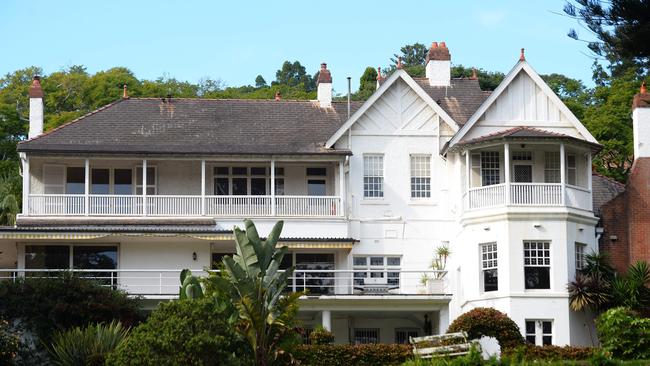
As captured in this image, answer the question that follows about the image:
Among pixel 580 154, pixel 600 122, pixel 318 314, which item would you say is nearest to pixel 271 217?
pixel 318 314

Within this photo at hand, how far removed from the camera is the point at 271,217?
153 ft

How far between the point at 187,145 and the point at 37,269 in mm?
6433

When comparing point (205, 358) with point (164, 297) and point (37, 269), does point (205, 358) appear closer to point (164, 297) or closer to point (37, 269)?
point (164, 297)

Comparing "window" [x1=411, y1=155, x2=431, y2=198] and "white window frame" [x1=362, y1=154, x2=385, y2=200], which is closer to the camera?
"white window frame" [x1=362, y1=154, x2=385, y2=200]

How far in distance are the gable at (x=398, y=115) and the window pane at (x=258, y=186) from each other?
3592mm

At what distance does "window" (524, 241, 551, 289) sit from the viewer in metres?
44.3

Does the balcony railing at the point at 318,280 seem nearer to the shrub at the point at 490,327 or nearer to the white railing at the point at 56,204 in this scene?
the white railing at the point at 56,204

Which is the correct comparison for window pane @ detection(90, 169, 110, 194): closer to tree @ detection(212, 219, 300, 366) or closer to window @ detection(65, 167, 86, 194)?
window @ detection(65, 167, 86, 194)

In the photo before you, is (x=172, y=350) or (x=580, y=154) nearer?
(x=172, y=350)

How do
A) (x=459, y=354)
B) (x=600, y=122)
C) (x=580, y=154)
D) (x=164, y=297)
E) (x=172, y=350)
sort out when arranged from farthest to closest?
(x=600, y=122), (x=580, y=154), (x=164, y=297), (x=459, y=354), (x=172, y=350)

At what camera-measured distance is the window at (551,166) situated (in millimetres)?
46625

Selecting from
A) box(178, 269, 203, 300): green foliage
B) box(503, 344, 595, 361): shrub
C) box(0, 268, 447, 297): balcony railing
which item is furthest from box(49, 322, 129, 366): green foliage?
box(503, 344, 595, 361): shrub

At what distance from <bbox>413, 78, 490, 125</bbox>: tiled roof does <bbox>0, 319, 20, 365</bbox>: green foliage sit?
17469mm

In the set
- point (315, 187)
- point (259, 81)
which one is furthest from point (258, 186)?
point (259, 81)
